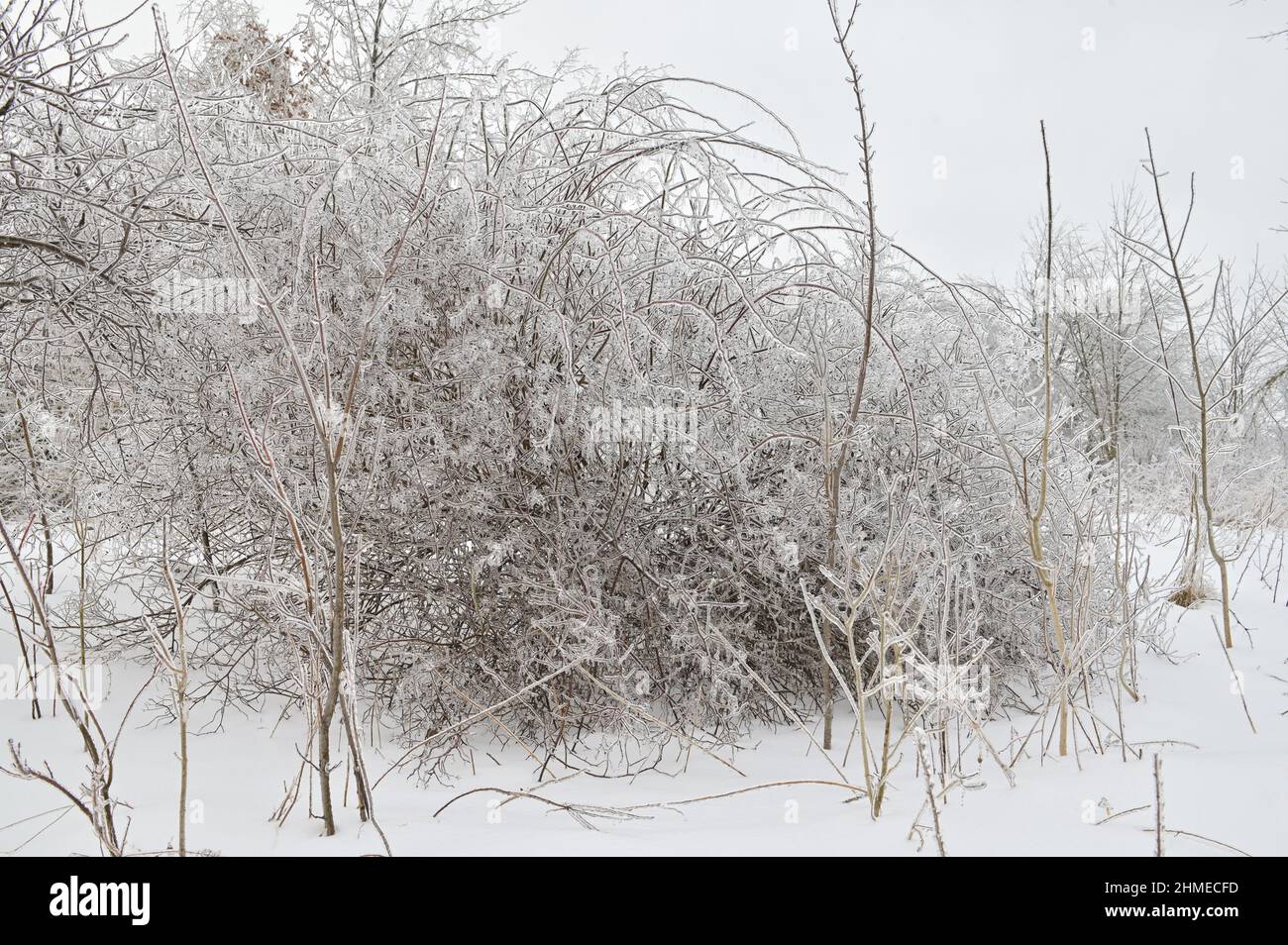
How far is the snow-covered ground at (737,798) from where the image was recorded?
2211 millimetres

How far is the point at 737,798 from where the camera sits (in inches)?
112

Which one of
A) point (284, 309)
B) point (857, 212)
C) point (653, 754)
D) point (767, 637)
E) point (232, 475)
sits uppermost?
point (857, 212)

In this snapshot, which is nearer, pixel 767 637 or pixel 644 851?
pixel 644 851

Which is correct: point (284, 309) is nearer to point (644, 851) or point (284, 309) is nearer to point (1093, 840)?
point (644, 851)

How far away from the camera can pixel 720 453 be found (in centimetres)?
324

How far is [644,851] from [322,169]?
2499 millimetres

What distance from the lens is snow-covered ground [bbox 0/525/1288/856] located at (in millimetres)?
2211

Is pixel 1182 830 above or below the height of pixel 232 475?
below

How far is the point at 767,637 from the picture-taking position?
3.62 metres
